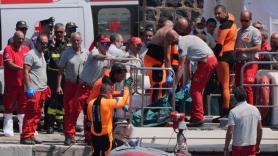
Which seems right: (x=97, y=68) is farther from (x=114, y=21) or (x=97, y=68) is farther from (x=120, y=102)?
(x=114, y=21)

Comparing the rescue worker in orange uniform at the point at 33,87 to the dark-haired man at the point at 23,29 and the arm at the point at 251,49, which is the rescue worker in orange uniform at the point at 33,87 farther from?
the arm at the point at 251,49

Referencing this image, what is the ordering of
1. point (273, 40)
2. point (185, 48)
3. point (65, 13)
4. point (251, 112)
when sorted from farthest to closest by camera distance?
1. point (65, 13)
2. point (273, 40)
3. point (185, 48)
4. point (251, 112)

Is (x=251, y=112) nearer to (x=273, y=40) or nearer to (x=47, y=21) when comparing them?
(x=273, y=40)

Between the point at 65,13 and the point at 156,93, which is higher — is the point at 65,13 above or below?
above

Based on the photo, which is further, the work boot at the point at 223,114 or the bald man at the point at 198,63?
the work boot at the point at 223,114

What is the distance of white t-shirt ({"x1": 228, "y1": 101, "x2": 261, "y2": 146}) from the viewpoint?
13961mm

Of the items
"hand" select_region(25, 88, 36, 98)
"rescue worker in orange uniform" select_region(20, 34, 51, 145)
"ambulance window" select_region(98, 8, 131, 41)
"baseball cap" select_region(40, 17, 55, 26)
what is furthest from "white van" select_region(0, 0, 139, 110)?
"hand" select_region(25, 88, 36, 98)

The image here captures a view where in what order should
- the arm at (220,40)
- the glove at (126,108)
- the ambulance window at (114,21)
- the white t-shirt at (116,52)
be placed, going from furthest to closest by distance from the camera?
the ambulance window at (114,21)
the white t-shirt at (116,52)
the arm at (220,40)
the glove at (126,108)

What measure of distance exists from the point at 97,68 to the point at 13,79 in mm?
1739

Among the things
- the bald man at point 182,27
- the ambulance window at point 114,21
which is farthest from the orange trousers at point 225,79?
the ambulance window at point 114,21

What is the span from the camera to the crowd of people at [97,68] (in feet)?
50.5

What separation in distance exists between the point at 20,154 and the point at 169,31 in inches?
117

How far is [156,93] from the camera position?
53.0 feet

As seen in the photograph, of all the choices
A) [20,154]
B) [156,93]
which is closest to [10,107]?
[20,154]
